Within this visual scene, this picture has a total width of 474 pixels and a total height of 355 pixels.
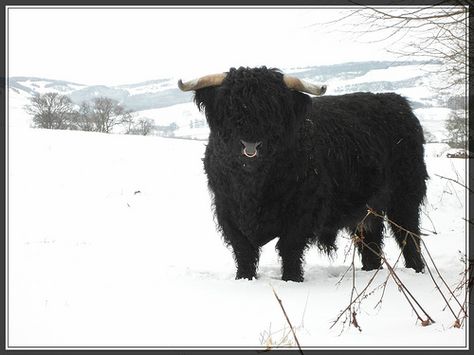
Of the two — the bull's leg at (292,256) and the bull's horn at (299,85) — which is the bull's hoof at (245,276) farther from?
the bull's horn at (299,85)

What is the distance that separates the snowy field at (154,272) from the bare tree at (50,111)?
8.91 meters

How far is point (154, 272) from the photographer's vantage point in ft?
18.6

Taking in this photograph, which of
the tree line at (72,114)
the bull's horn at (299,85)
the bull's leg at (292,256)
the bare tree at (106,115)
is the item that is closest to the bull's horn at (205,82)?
the bull's horn at (299,85)

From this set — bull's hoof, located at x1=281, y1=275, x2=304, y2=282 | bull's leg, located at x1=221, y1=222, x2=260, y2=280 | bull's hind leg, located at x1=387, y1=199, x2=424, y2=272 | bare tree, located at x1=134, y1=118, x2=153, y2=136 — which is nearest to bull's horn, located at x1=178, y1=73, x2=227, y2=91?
bull's leg, located at x1=221, y1=222, x2=260, y2=280

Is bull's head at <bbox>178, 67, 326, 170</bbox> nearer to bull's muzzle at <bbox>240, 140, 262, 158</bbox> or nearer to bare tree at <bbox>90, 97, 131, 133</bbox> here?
bull's muzzle at <bbox>240, 140, 262, 158</bbox>

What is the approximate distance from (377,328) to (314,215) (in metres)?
2.16

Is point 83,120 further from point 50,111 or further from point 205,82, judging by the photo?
point 205,82

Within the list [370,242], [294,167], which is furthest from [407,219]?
[294,167]

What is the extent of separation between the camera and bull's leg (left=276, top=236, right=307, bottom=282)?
5230mm

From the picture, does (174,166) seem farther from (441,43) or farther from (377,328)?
(377,328)

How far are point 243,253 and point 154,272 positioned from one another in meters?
0.99

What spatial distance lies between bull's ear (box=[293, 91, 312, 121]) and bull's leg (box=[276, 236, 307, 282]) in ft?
3.74

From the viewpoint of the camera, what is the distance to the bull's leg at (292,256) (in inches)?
206

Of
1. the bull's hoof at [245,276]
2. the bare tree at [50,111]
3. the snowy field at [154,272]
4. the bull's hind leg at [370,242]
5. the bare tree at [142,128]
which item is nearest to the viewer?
the snowy field at [154,272]
